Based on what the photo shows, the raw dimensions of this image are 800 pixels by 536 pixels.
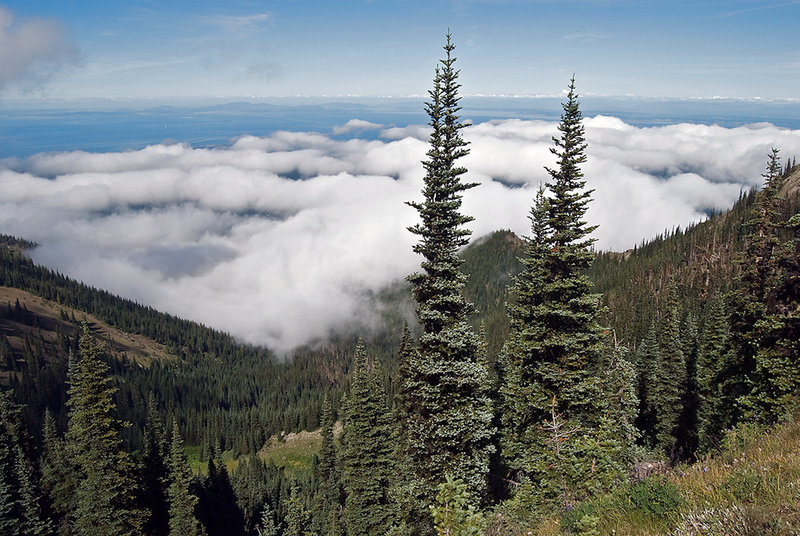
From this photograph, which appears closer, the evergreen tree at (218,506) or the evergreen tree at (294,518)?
the evergreen tree at (294,518)

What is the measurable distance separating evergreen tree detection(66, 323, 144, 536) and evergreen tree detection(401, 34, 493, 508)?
19502 millimetres

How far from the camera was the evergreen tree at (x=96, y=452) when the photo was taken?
2422 centimetres

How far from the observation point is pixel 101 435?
24609 millimetres

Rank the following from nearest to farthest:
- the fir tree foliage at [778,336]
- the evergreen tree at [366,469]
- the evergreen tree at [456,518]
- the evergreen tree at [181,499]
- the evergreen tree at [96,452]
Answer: the evergreen tree at [456,518] → the fir tree foliage at [778,336] → the evergreen tree at [96,452] → the evergreen tree at [366,469] → the evergreen tree at [181,499]

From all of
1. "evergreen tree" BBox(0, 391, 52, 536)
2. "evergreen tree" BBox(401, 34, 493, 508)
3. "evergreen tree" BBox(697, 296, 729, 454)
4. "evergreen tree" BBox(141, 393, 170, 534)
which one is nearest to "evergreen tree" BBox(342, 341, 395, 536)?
"evergreen tree" BBox(401, 34, 493, 508)

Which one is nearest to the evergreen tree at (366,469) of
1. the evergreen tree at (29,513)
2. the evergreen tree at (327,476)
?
the evergreen tree at (327,476)

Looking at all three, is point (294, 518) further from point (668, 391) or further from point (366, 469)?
point (668, 391)

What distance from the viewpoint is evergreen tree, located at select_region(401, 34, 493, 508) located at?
56.0ft

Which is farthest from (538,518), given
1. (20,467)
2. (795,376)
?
(20,467)

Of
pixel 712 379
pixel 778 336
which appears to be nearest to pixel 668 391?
pixel 712 379

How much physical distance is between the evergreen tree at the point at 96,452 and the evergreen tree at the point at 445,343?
19502 mm

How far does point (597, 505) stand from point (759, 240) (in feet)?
86.4

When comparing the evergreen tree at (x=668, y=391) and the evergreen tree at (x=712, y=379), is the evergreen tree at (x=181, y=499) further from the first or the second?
the evergreen tree at (x=668, y=391)

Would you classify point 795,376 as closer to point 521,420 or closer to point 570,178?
point 521,420
